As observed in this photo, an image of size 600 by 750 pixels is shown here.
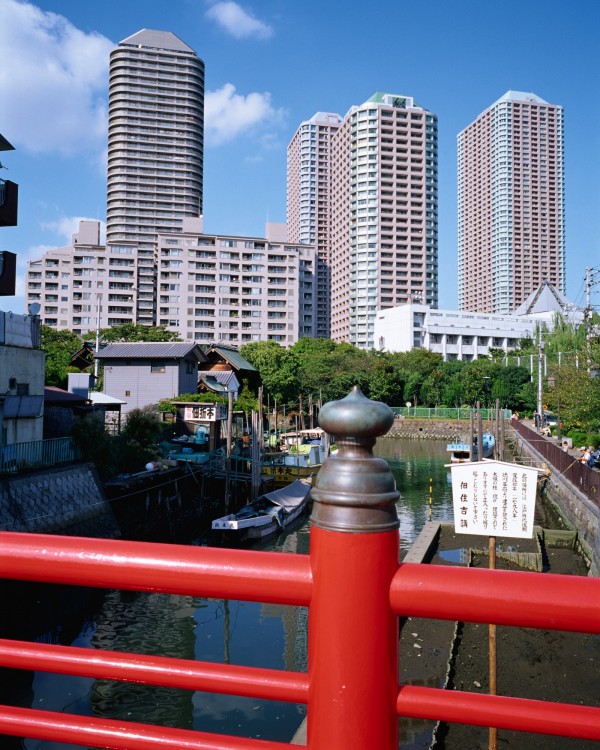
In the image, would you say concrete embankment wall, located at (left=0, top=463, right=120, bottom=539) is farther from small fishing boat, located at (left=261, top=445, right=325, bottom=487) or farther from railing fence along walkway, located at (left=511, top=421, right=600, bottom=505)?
railing fence along walkway, located at (left=511, top=421, right=600, bottom=505)

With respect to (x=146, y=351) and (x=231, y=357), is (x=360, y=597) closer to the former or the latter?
(x=146, y=351)

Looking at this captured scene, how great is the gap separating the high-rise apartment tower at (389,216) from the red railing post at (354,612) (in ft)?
305

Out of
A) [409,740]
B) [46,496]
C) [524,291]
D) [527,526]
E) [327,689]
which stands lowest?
[409,740]

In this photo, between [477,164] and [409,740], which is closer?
[409,740]

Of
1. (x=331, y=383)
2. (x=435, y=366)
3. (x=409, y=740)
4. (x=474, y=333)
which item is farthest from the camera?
(x=474, y=333)

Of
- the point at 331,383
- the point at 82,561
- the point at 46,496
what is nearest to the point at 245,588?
the point at 82,561

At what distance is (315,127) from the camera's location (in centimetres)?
13438

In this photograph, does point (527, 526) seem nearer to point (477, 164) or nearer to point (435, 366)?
point (435, 366)

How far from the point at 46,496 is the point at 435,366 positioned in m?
55.5

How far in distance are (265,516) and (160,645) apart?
8688 millimetres

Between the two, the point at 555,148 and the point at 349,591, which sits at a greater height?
the point at 555,148

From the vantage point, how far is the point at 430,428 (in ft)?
202

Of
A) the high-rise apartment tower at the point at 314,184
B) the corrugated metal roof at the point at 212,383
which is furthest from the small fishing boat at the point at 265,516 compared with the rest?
the high-rise apartment tower at the point at 314,184

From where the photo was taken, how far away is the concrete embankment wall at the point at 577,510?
51.1 ft
